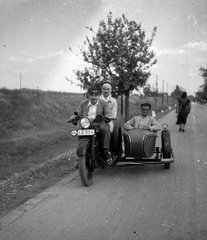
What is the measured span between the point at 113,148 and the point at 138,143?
0.55 metres

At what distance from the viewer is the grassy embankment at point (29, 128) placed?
1276 centimetres

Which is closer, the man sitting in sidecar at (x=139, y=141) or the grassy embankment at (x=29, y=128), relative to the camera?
the man sitting in sidecar at (x=139, y=141)

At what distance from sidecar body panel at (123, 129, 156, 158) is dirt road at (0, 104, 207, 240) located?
46 centimetres

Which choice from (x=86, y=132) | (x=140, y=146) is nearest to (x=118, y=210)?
(x=86, y=132)

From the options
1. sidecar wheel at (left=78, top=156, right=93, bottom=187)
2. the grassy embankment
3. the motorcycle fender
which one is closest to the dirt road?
sidecar wheel at (left=78, top=156, right=93, bottom=187)

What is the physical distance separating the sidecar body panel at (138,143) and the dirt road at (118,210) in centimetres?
46

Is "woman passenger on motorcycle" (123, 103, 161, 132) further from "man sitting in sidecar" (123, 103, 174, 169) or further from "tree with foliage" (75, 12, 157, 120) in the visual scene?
"tree with foliage" (75, 12, 157, 120)

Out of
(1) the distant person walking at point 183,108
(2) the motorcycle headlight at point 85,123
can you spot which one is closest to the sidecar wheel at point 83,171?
(2) the motorcycle headlight at point 85,123

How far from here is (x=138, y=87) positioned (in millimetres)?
16969

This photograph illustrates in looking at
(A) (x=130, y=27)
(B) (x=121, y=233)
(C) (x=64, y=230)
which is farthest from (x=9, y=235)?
(A) (x=130, y=27)

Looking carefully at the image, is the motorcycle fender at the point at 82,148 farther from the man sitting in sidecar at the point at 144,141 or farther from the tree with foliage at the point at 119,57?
the tree with foliage at the point at 119,57

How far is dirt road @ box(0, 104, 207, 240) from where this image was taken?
11.5ft

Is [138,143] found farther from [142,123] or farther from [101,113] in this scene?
[101,113]

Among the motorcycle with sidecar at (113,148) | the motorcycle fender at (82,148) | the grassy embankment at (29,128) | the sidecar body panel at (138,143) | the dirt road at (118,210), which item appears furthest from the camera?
the grassy embankment at (29,128)
